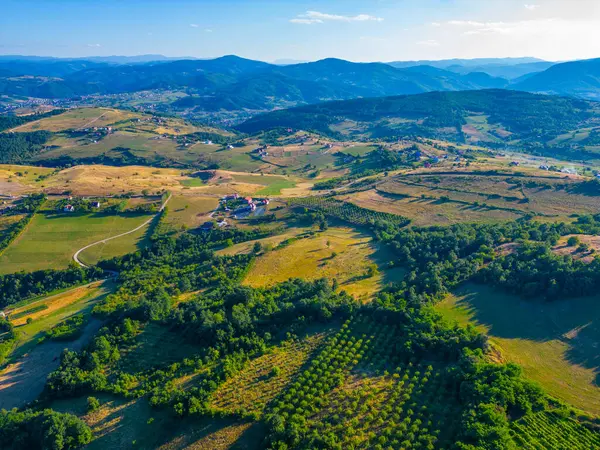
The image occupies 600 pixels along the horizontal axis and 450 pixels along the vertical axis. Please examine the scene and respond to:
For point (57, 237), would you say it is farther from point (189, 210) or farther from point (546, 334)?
point (546, 334)

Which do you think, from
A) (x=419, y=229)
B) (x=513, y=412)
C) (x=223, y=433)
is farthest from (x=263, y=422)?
(x=419, y=229)

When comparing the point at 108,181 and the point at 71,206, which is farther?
the point at 108,181

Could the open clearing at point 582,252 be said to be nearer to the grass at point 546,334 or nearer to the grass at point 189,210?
the grass at point 546,334

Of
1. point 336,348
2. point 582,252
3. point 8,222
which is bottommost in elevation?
point 336,348

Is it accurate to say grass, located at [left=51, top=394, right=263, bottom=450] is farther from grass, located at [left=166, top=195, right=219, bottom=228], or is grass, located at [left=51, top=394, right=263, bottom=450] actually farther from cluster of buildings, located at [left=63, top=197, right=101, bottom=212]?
cluster of buildings, located at [left=63, top=197, right=101, bottom=212]

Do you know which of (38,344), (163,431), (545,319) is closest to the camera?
(163,431)

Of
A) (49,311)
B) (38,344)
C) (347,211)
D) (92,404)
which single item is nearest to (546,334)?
(92,404)

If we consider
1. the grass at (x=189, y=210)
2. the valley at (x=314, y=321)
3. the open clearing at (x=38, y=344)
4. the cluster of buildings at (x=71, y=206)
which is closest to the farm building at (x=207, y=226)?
the valley at (x=314, y=321)
